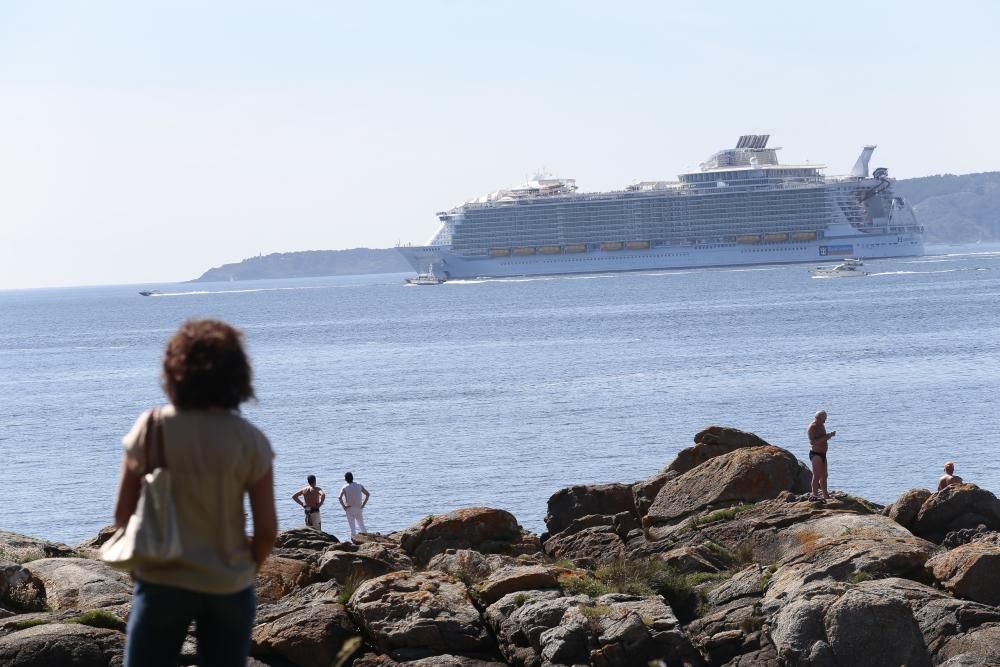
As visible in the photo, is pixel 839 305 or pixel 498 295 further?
pixel 498 295

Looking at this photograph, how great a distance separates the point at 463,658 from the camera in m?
9.05

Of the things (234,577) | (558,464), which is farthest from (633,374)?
(234,577)

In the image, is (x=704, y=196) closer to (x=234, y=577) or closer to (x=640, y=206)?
(x=640, y=206)

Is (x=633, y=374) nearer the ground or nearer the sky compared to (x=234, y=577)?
nearer the ground

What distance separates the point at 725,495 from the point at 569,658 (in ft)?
14.1

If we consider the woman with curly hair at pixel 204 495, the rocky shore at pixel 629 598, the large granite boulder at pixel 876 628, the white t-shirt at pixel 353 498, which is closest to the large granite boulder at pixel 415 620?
the rocky shore at pixel 629 598

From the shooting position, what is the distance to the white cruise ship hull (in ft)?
406

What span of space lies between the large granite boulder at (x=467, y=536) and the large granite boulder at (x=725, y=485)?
43.7 inches

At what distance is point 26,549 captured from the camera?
11.5m

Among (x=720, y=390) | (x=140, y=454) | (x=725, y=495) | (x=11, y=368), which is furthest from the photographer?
(x=11, y=368)

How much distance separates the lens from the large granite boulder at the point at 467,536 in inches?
477

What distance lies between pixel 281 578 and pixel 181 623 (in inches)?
270

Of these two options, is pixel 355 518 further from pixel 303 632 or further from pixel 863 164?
pixel 863 164

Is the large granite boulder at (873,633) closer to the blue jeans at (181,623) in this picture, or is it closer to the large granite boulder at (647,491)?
the large granite boulder at (647,491)
